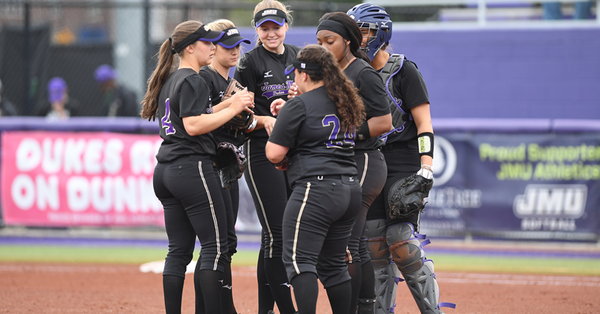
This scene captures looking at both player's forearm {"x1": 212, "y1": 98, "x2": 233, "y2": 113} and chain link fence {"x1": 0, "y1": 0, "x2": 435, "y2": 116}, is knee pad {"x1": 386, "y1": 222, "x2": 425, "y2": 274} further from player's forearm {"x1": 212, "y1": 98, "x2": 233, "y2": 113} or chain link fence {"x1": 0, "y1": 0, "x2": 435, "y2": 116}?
chain link fence {"x1": 0, "y1": 0, "x2": 435, "y2": 116}

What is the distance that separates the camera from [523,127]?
9.19 m

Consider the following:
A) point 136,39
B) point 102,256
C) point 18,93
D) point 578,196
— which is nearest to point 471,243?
point 578,196

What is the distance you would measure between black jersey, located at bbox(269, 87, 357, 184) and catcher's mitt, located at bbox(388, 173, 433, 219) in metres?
0.59

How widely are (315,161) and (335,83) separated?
486 millimetres

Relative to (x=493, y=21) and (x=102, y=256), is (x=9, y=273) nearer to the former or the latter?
(x=102, y=256)

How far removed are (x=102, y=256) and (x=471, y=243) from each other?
17.1ft

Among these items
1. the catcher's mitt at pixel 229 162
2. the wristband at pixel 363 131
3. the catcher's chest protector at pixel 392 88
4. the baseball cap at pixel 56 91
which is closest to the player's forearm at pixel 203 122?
the catcher's mitt at pixel 229 162

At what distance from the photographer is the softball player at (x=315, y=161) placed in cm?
389

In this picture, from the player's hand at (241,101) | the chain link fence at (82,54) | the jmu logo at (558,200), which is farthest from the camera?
the chain link fence at (82,54)

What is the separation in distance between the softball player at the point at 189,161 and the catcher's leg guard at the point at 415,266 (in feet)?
3.94

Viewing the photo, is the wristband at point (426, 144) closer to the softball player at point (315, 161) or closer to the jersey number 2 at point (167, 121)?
the softball player at point (315, 161)

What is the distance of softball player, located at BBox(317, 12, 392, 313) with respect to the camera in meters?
4.23

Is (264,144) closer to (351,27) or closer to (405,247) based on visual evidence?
(351,27)

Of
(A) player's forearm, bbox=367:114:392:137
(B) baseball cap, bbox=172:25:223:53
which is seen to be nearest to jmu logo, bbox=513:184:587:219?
(A) player's forearm, bbox=367:114:392:137
